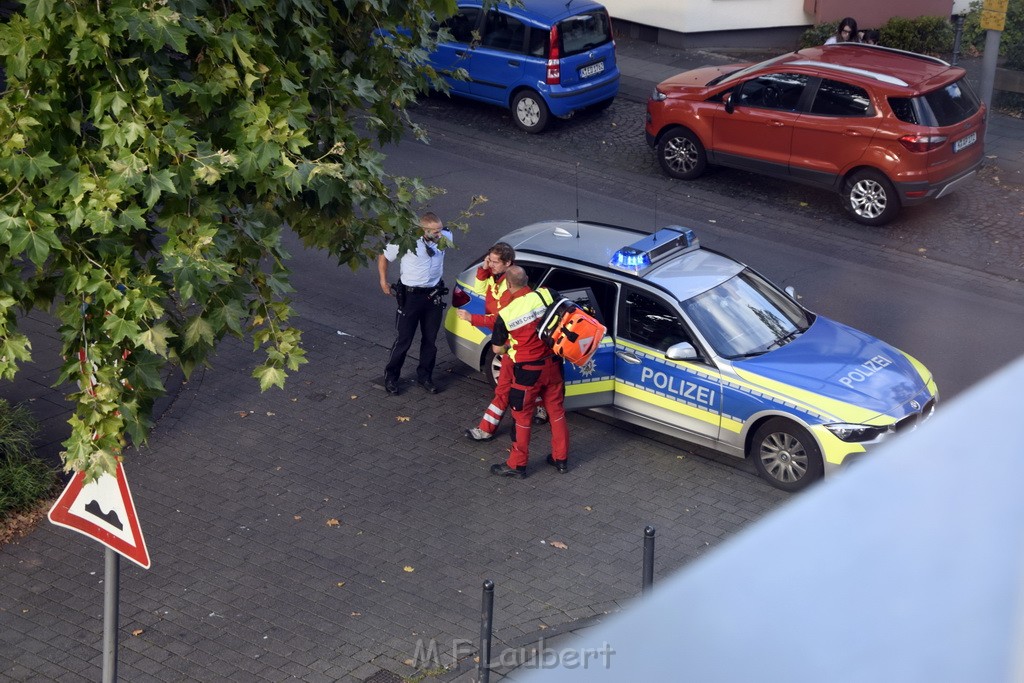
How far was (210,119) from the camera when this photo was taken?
5871 millimetres

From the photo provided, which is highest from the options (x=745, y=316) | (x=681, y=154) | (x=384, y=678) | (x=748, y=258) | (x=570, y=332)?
(x=570, y=332)

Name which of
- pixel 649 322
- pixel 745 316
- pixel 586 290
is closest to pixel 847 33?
pixel 745 316

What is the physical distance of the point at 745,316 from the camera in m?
9.58

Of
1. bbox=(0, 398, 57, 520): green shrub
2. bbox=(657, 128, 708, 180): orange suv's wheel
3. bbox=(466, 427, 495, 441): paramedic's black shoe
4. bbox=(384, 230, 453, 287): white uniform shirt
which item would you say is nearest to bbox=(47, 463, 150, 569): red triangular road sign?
bbox=(0, 398, 57, 520): green shrub

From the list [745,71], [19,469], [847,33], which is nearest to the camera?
[19,469]

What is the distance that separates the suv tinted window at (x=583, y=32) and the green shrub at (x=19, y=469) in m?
10.9

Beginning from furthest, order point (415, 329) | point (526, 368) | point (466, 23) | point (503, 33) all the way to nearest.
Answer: point (466, 23)
point (503, 33)
point (415, 329)
point (526, 368)

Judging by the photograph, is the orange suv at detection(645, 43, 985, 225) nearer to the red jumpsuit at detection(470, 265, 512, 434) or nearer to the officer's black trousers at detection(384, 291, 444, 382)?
the officer's black trousers at detection(384, 291, 444, 382)

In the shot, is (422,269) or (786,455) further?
(422,269)

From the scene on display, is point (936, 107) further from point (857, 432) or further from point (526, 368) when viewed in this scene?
point (526, 368)

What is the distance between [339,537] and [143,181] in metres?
3.92

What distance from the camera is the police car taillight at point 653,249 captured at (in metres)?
9.66

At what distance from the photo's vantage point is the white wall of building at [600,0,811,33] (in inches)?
888

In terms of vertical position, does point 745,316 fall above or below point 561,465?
above
